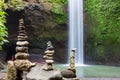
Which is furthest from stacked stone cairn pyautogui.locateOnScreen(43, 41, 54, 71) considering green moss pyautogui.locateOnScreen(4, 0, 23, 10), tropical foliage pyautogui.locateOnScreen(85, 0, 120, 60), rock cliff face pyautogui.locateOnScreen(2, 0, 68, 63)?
tropical foliage pyautogui.locateOnScreen(85, 0, 120, 60)

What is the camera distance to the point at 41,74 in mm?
7055

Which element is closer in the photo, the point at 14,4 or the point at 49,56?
the point at 49,56

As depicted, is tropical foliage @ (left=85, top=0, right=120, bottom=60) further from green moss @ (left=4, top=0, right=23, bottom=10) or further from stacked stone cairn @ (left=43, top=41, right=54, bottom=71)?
stacked stone cairn @ (left=43, top=41, right=54, bottom=71)

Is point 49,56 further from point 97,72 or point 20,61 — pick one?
point 97,72

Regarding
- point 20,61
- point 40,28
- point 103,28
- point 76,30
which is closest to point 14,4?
point 40,28

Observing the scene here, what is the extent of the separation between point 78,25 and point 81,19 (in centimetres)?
54

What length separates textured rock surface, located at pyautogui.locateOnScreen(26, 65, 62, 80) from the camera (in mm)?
6988

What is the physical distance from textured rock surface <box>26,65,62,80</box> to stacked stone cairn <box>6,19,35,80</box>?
5.5 inches

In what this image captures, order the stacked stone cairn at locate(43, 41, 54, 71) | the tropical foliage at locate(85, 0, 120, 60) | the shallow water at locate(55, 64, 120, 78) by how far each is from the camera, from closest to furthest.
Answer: the stacked stone cairn at locate(43, 41, 54, 71), the shallow water at locate(55, 64, 120, 78), the tropical foliage at locate(85, 0, 120, 60)

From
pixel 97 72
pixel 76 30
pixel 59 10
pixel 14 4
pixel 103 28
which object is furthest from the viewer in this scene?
pixel 76 30

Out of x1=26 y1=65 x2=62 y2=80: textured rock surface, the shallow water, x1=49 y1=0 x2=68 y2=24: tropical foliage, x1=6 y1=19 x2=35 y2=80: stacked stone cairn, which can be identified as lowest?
the shallow water

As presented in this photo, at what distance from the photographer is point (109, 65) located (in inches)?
1034

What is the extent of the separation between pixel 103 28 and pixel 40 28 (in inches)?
199

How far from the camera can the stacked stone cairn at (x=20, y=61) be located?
23.7ft
